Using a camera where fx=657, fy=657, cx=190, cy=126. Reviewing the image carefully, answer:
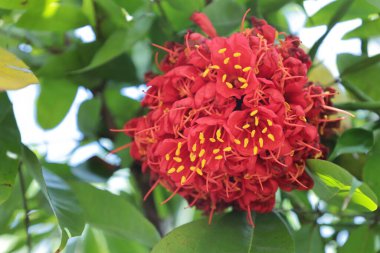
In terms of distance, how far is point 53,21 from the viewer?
90 cm

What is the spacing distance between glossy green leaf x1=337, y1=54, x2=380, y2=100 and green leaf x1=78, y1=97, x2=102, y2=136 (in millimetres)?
407

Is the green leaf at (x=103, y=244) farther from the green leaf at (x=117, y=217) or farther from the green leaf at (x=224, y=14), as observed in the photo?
the green leaf at (x=224, y=14)

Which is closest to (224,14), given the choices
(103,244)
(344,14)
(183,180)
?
(344,14)

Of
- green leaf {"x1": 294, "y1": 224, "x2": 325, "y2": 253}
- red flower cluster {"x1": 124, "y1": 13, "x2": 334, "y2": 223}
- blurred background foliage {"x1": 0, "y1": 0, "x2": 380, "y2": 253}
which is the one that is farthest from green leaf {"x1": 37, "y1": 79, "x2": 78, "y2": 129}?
green leaf {"x1": 294, "y1": 224, "x2": 325, "y2": 253}

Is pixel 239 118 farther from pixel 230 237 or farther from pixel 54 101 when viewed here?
pixel 54 101

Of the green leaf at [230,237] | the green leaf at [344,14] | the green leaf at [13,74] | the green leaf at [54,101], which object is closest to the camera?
the green leaf at [13,74]

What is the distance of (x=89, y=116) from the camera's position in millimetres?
1068

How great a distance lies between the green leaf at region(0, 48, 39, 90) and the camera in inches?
23.5

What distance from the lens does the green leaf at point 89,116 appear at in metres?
1.06

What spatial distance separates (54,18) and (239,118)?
357 millimetres

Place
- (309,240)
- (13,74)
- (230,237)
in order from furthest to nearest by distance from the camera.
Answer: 1. (309,240)
2. (230,237)
3. (13,74)

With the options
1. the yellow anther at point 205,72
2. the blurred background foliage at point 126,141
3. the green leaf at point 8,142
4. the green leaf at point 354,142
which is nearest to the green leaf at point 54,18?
the blurred background foliage at point 126,141

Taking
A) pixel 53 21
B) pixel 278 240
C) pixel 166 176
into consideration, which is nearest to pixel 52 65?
pixel 53 21

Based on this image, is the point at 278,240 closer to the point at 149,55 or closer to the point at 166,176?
the point at 166,176
